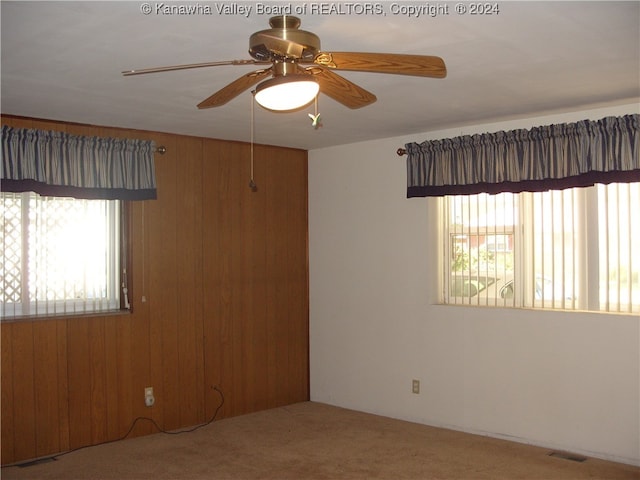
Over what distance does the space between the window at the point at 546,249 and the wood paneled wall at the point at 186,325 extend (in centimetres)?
152

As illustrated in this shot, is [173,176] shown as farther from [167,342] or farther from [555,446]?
[555,446]

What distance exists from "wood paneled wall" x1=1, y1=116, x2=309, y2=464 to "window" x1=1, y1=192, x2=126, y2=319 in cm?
13

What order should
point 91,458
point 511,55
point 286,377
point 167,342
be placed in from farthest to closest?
point 286,377 < point 167,342 < point 91,458 < point 511,55

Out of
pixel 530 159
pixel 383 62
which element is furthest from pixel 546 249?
pixel 383 62

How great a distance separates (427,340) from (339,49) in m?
2.75

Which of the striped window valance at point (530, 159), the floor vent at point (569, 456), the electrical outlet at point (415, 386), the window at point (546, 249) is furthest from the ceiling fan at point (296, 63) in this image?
the electrical outlet at point (415, 386)

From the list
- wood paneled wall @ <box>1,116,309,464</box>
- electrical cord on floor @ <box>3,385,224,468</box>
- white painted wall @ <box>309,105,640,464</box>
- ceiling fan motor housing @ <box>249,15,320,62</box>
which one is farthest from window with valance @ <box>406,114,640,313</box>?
ceiling fan motor housing @ <box>249,15,320,62</box>

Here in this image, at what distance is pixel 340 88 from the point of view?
2.74 m

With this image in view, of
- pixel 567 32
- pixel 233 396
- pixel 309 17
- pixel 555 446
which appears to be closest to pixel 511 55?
pixel 567 32

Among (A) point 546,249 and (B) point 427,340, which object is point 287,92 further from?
(B) point 427,340

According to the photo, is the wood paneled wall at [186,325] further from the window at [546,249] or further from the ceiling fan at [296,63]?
the ceiling fan at [296,63]

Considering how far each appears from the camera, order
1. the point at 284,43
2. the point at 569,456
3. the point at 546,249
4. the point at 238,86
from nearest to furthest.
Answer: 1. the point at 284,43
2. the point at 238,86
3. the point at 569,456
4. the point at 546,249

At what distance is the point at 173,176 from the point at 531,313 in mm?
2814

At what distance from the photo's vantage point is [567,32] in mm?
2752
